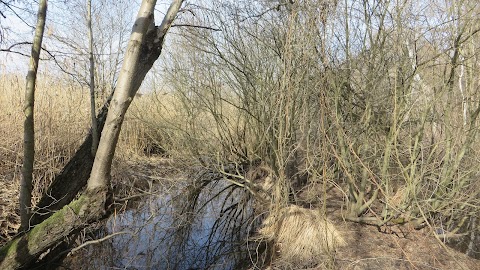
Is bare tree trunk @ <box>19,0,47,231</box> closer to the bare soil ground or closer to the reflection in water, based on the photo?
the reflection in water

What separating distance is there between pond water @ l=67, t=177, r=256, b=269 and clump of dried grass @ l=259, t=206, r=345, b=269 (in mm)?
501

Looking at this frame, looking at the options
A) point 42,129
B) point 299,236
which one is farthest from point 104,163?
point 42,129

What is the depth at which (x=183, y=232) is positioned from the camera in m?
6.07

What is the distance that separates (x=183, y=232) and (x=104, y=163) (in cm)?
304

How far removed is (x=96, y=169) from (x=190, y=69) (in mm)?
4337

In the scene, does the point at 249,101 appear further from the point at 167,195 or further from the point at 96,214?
the point at 96,214

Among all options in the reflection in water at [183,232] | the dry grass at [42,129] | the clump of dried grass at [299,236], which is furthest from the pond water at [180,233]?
the dry grass at [42,129]

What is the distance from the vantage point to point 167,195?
7.45 m

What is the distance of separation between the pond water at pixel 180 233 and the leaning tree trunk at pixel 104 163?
73 centimetres

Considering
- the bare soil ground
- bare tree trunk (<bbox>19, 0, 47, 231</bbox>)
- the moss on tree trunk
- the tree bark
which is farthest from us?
the bare soil ground

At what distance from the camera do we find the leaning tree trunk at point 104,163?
3.20m

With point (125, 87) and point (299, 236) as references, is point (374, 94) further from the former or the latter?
point (125, 87)

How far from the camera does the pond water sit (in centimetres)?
502

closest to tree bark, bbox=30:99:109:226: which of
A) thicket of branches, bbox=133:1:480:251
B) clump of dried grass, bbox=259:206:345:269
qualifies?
thicket of branches, bbox=133:1:480:251
